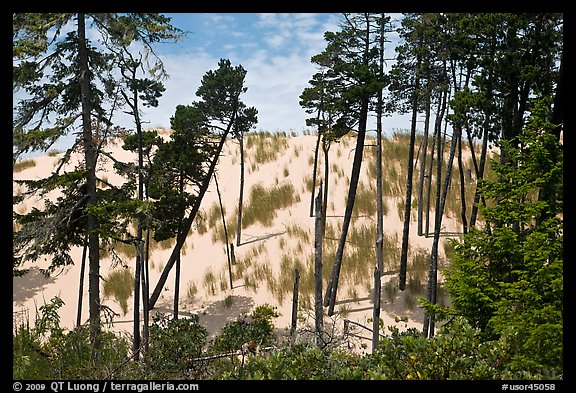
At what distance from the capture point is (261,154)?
1535 inches

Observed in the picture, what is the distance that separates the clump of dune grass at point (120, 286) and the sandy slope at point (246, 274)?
13.5 inches

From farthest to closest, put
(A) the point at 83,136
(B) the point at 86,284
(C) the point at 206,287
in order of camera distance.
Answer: (B) the point at 86,284, (C) the point at 206,287, (A) the point at 83,136

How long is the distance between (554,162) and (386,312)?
1122 cm

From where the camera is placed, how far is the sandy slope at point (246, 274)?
21.3 meters

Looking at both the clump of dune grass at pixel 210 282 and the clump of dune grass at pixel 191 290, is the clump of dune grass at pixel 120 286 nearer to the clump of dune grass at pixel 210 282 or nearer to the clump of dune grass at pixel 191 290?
the clump of dune grass at pixel 191 290

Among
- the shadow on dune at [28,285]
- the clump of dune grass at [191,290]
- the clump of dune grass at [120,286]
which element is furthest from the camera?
the shadow on dune at [28,285]

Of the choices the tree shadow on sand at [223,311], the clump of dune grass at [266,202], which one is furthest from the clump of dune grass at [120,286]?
the clump of dune grass at [266,202]

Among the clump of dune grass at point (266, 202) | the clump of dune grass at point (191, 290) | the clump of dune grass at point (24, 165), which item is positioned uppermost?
the clump of dune grass at point (24, 165)

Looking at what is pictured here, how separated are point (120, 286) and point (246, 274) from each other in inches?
273

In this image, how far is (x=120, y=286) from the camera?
24.8 m

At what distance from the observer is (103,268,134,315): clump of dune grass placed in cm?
2384

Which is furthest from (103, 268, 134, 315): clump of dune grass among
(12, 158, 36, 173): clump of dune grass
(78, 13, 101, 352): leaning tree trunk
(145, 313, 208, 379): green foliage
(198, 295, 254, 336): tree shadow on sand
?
(12, 158, 36, 173): clump of dune grass

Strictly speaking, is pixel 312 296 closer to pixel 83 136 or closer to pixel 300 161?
pixel 83 136
